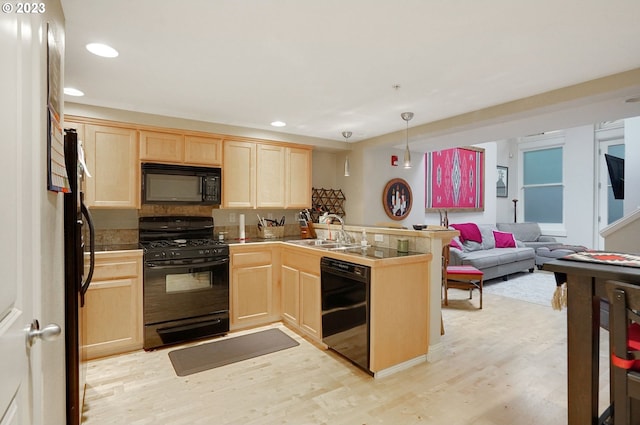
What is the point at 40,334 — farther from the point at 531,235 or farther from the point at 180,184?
the point at 531,235

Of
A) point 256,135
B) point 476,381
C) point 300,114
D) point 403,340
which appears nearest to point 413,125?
point 300,114

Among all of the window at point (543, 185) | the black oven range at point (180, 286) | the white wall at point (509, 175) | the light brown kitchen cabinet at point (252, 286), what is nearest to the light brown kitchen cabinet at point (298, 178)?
the light brown kitchen cabinet at point (252, 286)

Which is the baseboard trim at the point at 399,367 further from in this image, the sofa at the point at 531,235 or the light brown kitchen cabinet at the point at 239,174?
the sofa at the point at 531,235

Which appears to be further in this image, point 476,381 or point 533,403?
point 476,381

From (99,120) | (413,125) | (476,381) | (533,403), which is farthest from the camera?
(413,125)

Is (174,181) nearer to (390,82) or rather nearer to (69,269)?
(69,269)

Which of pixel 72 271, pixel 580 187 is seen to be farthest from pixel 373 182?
pixel 580 187

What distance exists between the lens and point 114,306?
300cm

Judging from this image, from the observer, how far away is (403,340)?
8.92ft

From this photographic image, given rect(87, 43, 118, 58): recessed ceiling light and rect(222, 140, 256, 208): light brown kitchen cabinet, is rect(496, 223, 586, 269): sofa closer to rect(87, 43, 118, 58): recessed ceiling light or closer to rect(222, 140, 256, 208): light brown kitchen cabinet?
rect(222, 140, 256, 208): light brown kitchen cabinet

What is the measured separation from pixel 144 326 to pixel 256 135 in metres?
2.46

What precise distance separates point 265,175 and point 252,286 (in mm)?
1382

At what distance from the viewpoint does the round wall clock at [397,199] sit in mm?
→ 5000

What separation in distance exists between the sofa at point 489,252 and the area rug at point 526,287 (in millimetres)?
144
